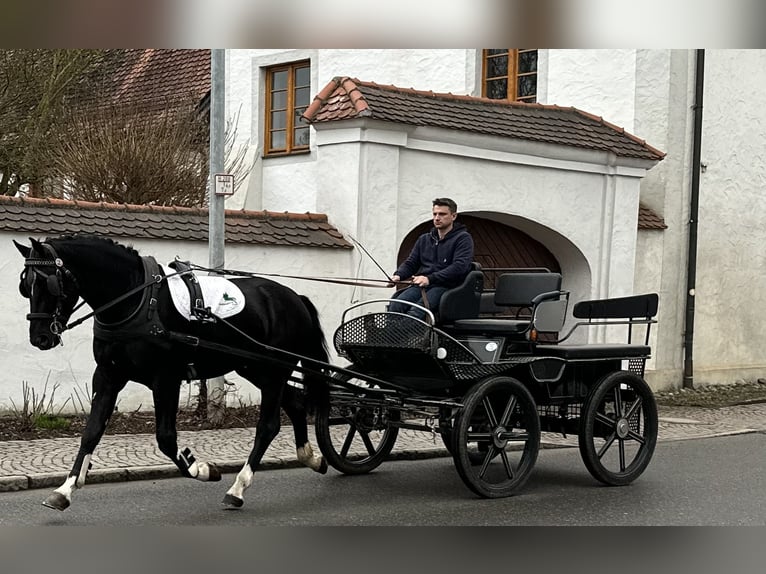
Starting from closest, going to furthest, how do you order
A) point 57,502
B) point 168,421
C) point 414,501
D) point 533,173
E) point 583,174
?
1. point 57,502
2. point 168,421
3. point 414,501
4. point 533,173
5. point 583,174

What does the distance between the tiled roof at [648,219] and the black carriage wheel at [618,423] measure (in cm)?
644

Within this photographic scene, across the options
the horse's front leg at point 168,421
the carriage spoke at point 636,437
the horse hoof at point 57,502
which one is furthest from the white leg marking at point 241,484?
the carriage spoke at point 636,437

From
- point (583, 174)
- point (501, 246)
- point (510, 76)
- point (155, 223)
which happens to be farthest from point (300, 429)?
point (510, 76)

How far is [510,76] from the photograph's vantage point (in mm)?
15852

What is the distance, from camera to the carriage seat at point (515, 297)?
7465 millimetres

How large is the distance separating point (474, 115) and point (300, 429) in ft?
21.3

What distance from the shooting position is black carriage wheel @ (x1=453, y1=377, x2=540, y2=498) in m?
6.92

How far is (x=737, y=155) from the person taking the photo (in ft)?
50.9

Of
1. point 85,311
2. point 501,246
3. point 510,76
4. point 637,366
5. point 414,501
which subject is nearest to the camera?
point 414,501

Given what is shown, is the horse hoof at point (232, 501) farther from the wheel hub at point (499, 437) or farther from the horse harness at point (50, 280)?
the wheel hub at point (499, 437)

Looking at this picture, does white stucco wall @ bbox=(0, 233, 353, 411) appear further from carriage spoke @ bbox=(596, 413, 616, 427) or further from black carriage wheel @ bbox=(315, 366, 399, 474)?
carriage spoke @ bbox=(596, 413, 616, 427)

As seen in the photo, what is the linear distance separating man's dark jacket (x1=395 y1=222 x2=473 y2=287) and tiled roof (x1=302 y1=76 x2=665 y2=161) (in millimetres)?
3715

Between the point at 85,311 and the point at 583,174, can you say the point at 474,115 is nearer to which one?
the point at 583,174
